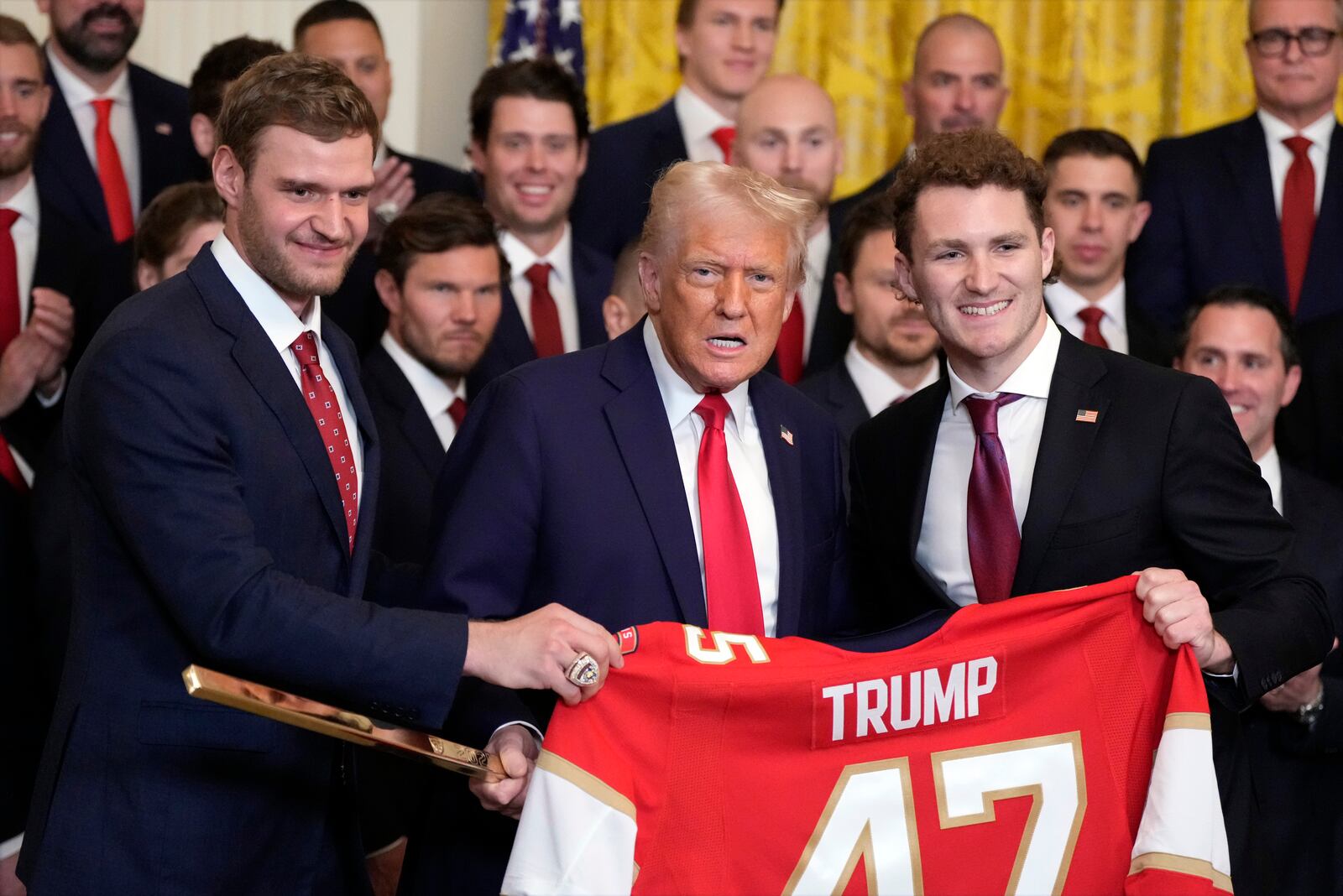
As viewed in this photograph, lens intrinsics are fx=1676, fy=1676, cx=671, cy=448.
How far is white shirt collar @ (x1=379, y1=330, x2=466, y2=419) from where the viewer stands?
4621 millimetres

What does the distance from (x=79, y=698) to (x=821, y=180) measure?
3339 millimetres

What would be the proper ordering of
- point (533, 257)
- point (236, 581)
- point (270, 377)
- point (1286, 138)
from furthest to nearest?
1. point (1286, 138)
2. point (533, 257)
3. point (270, 377)
4. point (236, 581)

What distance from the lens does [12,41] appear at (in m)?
4.83

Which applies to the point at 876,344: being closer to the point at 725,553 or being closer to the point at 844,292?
the point at 844,292

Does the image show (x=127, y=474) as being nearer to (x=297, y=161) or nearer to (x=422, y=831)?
(x=297, y=161)

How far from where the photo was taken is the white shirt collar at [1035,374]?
320 cm

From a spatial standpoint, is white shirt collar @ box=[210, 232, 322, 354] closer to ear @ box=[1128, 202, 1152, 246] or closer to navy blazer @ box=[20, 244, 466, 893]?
navy blazer @ box=[20, 244, 466, 893]

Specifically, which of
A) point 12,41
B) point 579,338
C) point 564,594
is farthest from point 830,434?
point 12,41

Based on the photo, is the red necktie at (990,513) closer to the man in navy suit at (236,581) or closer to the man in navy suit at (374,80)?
the man in navy suit at (236,581)

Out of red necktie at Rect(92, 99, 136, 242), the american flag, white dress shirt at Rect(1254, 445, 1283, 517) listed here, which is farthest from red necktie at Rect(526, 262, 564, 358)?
white dress shirt at Rect(1254, 445, 1283, 517)

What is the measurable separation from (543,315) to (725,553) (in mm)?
2286

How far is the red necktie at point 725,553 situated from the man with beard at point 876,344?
5.43ft

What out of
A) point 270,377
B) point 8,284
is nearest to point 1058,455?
point 270,377

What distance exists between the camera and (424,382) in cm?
466
